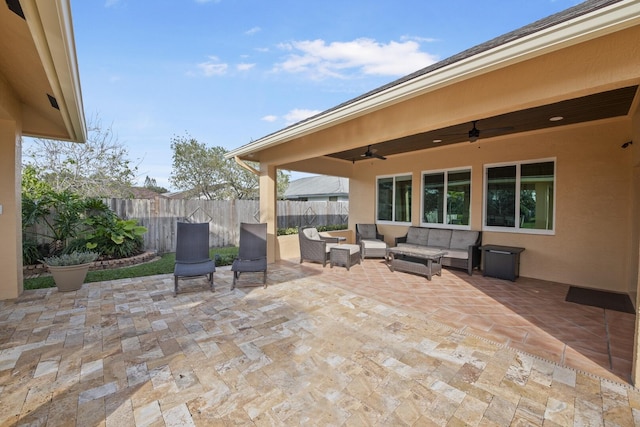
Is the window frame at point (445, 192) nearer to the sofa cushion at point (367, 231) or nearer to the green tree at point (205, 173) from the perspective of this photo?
the sofa cushion at point (367, 231)

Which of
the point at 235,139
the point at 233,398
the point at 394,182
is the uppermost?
the point at 235,139

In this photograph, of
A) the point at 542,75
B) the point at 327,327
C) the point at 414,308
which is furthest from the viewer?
the point at 414,308

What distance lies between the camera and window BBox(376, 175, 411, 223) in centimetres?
878

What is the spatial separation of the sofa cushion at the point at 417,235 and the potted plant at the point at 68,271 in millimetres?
7632

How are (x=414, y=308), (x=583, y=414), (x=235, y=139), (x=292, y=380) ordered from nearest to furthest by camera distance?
(x=583, y=414) → (x=292, y=380) → (x=414, y=308) → (x=235, y=139)

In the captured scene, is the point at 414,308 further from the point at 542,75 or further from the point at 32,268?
the point at 32,268

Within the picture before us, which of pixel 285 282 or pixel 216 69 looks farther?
pixel 216 69

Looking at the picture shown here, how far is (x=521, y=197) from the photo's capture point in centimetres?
650

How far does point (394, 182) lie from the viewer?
9141 millimetres

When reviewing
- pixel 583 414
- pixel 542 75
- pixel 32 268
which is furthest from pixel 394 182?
pixel 32 268

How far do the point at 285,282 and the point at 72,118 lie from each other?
4792mm

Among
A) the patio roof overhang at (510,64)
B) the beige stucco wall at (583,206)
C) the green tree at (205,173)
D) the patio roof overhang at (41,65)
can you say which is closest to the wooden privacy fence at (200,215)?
the patio roof overhang at (41,65)

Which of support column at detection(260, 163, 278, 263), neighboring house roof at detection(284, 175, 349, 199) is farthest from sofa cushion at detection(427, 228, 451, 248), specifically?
neighboring house roof at detection(284, 175, 349, 199)

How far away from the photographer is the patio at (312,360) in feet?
7.01
